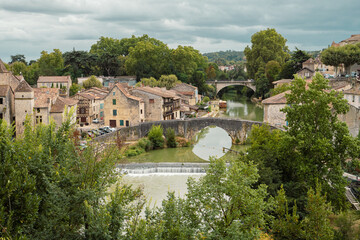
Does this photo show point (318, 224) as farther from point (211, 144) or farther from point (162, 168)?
point (211, 144)

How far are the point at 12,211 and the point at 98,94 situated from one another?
128 feet

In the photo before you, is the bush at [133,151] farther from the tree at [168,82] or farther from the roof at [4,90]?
the tree at [168,82]

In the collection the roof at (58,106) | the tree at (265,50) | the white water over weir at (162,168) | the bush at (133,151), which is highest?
the tree at (265,50)

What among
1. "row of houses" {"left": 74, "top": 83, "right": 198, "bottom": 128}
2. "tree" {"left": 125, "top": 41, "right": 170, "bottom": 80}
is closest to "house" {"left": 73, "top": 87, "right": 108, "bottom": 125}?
"row of houses" {"left": 74, "top": 83, "right": 198, "bottom": 128}

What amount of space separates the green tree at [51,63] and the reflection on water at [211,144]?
37814 mm

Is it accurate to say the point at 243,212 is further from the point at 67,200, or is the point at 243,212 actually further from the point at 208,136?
the point at 208,136

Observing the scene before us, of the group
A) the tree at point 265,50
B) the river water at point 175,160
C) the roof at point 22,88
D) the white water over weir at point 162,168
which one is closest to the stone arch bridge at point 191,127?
the river water at point 175,160

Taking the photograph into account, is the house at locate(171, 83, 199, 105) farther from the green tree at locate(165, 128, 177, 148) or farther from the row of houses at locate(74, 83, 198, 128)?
the green tree at locate(165, 128, 177, 148)

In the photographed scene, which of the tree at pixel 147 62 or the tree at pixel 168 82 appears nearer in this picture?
the tree at pixel 168 82

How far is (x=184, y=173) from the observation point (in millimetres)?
28125

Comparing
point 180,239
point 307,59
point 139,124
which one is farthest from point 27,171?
point 307,59

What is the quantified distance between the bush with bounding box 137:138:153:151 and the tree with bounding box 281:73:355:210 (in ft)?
60.8

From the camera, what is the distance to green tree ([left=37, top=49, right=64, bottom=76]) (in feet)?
240

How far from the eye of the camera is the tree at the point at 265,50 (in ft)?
268
